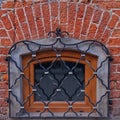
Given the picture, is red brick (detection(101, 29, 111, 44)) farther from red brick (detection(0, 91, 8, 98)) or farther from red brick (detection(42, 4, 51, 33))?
red brick (detection(0, 91, 8, 98))

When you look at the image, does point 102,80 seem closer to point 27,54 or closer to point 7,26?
point 27,54

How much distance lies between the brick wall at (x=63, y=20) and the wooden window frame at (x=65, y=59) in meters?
0.18

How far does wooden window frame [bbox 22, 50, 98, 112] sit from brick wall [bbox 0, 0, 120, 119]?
18 centimetres

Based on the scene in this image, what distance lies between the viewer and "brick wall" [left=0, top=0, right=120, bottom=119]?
2527 millimetres

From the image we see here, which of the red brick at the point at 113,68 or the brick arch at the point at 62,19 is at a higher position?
the brick arch at the point at 62,19

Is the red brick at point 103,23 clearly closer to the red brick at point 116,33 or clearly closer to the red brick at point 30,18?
the red brick at point 116,33

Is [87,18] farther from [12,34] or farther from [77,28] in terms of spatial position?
[12,34]

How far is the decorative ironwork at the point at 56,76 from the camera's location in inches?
102

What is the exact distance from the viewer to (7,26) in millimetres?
2574

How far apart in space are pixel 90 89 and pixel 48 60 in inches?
18.6

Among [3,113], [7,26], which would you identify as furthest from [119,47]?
[3,113]

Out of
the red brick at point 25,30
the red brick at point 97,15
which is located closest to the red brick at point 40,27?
the red brick at point 25,30

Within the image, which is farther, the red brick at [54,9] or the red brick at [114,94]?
the red brick at [114,94]

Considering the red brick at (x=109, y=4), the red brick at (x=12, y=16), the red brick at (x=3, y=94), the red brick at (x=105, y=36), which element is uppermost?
the red brick at (x=109, y=4)
